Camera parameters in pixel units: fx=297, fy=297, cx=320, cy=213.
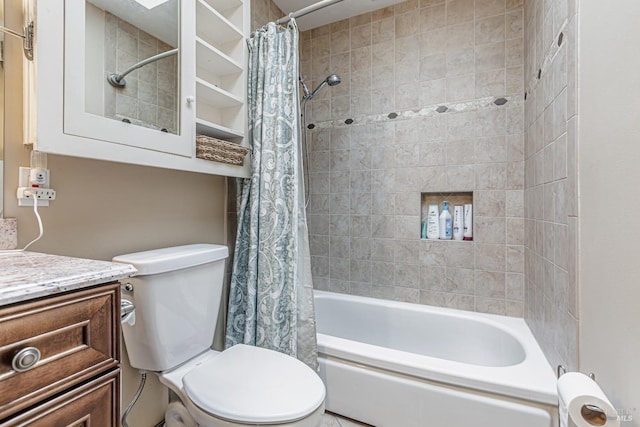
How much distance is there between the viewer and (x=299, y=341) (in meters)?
1.44

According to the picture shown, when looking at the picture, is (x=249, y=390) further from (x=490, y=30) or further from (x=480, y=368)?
(x=490, y=30)

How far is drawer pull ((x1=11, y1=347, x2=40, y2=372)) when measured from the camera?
1.54ft

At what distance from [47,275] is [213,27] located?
4.48 feet

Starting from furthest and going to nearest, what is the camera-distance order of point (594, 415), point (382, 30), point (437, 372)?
point (382, 30)
point (437, 372)
point (594, 415)

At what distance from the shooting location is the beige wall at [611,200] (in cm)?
66

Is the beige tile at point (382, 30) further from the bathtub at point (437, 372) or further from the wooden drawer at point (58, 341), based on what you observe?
the wooden drawer at point (58, 341)

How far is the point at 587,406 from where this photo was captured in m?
0.67

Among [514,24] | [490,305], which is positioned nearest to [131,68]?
[514,24]

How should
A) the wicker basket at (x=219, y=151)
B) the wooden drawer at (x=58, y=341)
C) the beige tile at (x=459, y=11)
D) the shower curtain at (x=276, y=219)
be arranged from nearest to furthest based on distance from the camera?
the wooden drawer at (x=58, y=341) → the wicker basket at (x=219, y=151) → the shower curtain at (x=276, y=219) → the beige tile at (x=459, y=11)

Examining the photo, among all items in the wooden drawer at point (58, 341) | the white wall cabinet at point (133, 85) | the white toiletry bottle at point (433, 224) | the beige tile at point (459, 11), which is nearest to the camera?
the wooden drawer at point (58, 341)

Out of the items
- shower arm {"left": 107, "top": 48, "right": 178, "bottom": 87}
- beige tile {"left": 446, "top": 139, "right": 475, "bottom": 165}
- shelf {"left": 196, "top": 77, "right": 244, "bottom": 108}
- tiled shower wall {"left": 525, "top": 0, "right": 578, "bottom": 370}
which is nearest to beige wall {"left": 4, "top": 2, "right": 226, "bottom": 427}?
shower arm {"left": 107, "top": 48, "right": 178, "bottom": 87}

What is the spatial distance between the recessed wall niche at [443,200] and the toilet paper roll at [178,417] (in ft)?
5.17

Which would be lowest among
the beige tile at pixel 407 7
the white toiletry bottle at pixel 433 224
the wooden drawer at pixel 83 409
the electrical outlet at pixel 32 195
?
the wooden drawer at pixel 83 409

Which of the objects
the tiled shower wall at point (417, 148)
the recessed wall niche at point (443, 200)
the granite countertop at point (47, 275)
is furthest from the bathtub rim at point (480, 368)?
the granite countertop at point (47, 275)
